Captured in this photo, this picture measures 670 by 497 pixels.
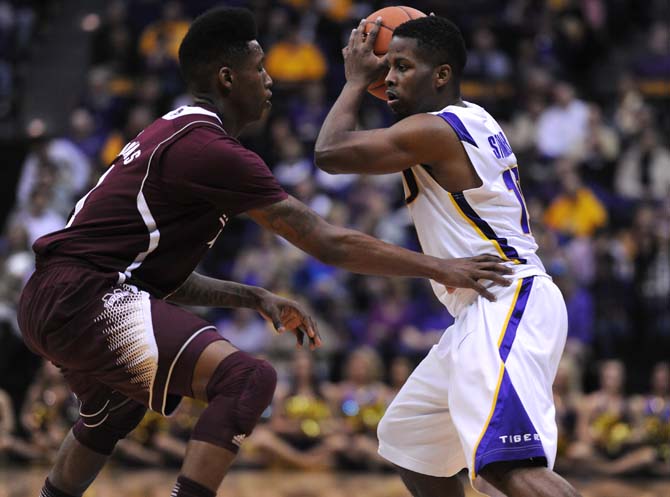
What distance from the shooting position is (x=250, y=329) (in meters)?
10.7

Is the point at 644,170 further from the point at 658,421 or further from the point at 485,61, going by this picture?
the point at 658,421

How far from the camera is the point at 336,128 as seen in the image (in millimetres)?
4418

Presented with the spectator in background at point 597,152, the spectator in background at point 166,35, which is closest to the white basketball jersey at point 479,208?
the spectator in background at point 597,152

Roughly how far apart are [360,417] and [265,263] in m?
1.92

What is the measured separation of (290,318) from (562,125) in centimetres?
795

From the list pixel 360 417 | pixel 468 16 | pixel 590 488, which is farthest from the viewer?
pixel 468 16

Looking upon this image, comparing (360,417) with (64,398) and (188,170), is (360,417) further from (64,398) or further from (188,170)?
(188,170)

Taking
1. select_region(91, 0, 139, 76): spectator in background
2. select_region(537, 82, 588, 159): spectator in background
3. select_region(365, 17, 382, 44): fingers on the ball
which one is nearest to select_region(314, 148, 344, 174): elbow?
select_region(365, 17, 382, 44): fingers on the ball

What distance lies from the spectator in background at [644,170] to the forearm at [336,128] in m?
7.41

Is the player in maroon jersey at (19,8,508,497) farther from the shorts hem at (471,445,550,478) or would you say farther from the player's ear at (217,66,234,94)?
the shorts hem at (471,445,550,478)

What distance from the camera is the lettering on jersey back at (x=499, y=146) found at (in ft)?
14.6

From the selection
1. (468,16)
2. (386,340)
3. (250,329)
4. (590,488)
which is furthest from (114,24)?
(590,488)

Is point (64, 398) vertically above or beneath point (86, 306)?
beneath

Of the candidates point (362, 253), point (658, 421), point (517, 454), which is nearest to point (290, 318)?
point (362, 253)
